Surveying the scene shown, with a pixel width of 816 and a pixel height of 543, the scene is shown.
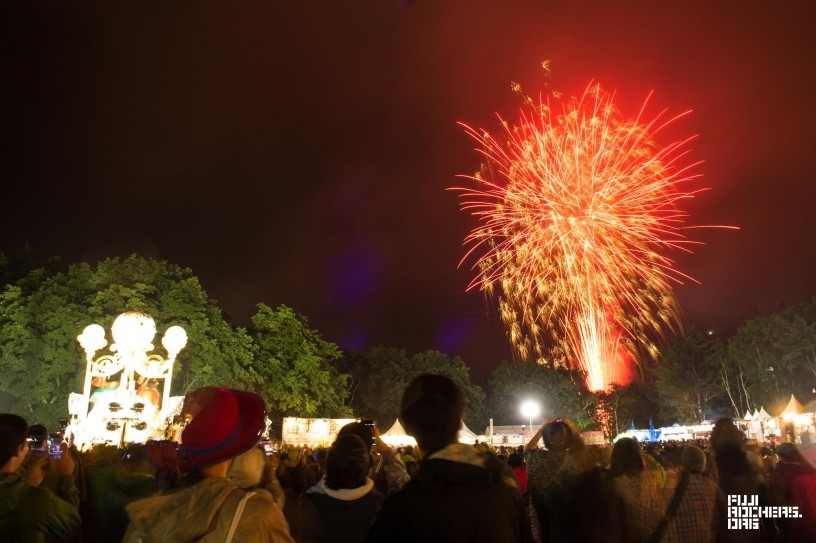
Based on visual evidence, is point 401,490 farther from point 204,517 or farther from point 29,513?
point 29,513

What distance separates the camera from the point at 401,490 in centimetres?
198

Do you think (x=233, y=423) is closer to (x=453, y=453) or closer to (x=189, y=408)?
(x=189, y=408)

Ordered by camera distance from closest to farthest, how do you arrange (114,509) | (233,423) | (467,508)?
(467,508), (233,423), (114,509)

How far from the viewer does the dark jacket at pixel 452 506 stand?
192cm

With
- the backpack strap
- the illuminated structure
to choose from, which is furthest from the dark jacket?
the illuminated structure

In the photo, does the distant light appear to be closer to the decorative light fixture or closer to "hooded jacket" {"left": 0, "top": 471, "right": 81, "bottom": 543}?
the decorative light fixture

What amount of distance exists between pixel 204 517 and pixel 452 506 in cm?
92

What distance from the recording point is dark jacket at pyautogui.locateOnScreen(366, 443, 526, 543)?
192cm

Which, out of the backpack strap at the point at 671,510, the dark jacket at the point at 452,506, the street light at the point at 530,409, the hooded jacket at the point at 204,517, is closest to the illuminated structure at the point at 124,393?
the backpack strap at the point at 671,510

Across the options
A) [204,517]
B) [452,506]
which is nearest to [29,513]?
[204,517]

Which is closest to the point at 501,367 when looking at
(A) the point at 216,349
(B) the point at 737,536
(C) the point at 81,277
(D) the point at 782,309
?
(D) the point at 782,309

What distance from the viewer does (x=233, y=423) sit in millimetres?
2246

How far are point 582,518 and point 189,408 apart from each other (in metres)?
3.14

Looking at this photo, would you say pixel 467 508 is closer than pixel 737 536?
Yes
